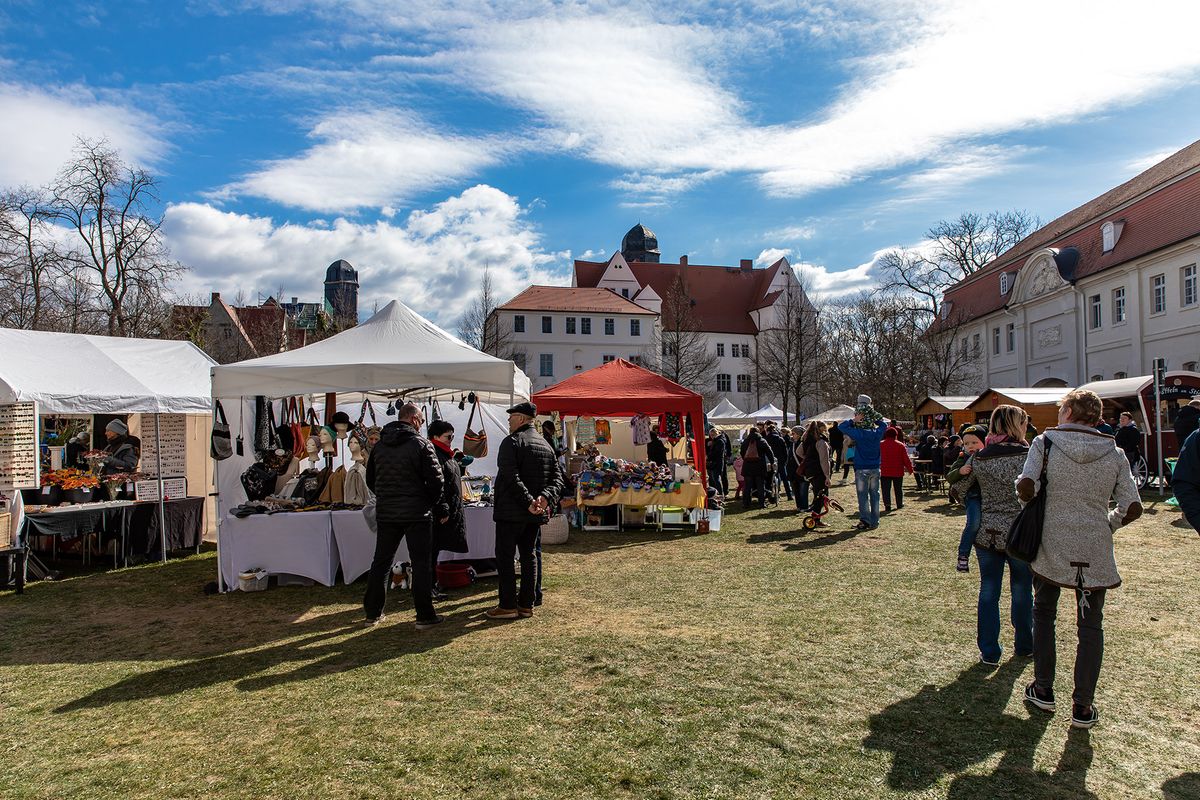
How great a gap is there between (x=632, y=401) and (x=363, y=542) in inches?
231

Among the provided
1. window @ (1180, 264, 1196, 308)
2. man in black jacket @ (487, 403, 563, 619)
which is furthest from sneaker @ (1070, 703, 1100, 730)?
window @ (1180, 264, 1196, 308)

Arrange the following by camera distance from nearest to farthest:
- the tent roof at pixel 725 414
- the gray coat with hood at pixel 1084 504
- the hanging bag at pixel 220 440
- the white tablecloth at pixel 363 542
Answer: the gray coat with hood at pixel 1084 504 < the white tablecloth at pixel 363 542 < the hanging bag at pixel 220 440 < the tent roof at pixel 725 414

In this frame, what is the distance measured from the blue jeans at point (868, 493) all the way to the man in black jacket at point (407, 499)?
736 centimetres

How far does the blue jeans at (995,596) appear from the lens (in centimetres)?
484

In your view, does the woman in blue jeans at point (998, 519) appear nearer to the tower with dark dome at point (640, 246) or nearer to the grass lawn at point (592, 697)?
the grass lawn at point (592, 697)

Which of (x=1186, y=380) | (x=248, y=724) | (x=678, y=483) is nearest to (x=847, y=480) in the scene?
(x=1186, y=380)

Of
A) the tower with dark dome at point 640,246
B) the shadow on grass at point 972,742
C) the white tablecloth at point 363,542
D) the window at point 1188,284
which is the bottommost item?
the shadow on grass at point 972,742

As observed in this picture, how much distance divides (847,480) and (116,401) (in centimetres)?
1887

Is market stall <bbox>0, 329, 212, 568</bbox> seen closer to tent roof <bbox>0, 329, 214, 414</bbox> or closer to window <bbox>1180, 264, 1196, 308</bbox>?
tent roof <bbox>0, 329, 214, 414</bbox>

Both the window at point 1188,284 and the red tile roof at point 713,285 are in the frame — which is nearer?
the window at point 1188,284

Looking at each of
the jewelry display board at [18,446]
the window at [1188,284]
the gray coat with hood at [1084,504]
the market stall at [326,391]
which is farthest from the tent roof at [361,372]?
the window at [1188,284]

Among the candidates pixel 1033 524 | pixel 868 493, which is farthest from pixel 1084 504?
pixel 868 493

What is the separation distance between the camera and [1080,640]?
12.8 feet

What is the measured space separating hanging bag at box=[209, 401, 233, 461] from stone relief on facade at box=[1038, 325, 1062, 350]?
34.0m
